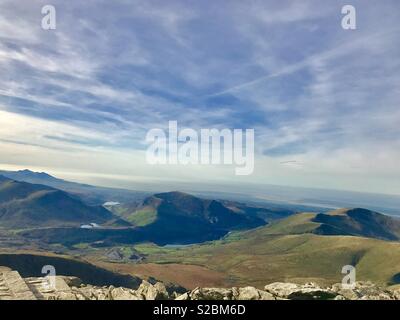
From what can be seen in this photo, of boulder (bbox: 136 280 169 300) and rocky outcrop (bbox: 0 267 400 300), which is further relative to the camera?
boulder (bbox: 136 280 169 300)

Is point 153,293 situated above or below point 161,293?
above

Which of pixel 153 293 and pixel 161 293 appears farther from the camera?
pixel 161 293

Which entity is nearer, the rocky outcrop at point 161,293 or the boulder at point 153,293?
the rocky outcrop at point 161,293
